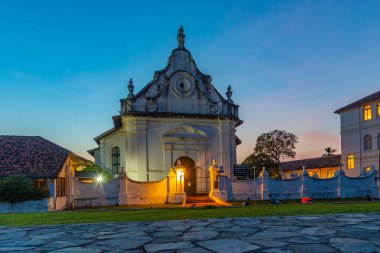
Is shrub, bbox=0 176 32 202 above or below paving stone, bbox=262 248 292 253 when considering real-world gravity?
below

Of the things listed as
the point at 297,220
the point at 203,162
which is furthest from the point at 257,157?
the point at 297,220

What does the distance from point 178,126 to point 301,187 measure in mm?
8816

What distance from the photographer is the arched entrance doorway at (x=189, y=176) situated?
24172mm

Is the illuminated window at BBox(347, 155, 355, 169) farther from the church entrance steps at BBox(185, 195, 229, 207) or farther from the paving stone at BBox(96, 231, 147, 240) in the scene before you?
the paving stone at BBox(96, 231, 147, 240)

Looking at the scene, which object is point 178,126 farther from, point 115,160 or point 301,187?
point 301,187

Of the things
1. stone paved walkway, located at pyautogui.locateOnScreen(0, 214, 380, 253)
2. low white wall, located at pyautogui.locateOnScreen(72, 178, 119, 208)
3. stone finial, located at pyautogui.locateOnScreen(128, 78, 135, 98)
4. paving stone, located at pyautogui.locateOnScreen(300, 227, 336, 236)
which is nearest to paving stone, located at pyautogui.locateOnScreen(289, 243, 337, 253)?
stone paved walkway, located at pyautogui.locateOnScreen(0, 214, 380, 253)

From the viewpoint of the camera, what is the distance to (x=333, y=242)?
6.60 metres

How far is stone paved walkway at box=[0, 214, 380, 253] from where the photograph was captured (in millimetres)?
6367

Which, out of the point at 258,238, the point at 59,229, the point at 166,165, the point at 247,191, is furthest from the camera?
the point at 166,165

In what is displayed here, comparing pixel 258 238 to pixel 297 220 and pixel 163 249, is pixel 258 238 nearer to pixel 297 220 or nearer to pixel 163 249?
pixel 163 249

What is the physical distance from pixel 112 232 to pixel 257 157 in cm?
4039

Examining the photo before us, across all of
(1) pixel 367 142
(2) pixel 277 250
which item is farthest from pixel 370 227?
(1) pixel 367 142

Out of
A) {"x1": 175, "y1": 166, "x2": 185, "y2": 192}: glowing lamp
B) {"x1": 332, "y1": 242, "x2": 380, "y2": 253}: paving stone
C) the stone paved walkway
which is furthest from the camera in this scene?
{"x1": 175, "y1": 166, "x2": 185, "y2": 192}: glowing lamp

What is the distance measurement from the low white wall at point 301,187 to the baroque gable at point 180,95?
211 inches
